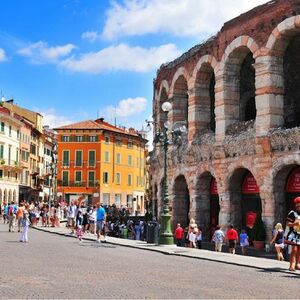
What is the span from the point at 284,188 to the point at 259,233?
2092 mm

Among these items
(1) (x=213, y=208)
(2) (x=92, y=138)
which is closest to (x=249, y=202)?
(1) (x=213, y=208)

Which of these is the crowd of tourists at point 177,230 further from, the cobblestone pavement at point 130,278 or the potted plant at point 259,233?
the cobblestone pavement at point 130,278

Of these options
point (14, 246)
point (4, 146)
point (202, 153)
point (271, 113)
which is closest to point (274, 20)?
point (271, 113)

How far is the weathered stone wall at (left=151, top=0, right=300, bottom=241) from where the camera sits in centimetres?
2164

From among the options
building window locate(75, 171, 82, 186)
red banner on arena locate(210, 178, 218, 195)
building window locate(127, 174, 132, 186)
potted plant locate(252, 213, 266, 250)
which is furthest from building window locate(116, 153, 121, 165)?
potted plant locate(252, 213, 266, 250)

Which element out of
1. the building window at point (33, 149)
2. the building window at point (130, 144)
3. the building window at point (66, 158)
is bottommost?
the building window at point (66, 158)

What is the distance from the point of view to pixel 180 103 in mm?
29922

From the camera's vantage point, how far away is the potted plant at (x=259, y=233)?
21.9 m

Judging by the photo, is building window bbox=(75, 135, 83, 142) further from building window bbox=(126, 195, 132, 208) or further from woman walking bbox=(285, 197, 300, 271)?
woman walking bbox=(285, 197, 300, 271)

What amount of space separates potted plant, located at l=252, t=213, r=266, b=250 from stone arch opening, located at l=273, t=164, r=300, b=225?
0.69 metres

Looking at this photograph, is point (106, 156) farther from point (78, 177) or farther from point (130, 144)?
point (130, 144)

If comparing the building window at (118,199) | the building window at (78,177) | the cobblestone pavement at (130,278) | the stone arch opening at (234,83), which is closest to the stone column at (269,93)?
the stone arch opening at (234,83)

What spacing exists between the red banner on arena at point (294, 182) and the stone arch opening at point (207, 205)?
5368mm

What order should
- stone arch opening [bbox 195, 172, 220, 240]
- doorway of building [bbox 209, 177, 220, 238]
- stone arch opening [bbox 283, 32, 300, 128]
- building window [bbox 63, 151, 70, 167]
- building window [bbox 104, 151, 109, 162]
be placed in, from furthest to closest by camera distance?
building window [bbox 104, 151, 109, 162], building window [bbox 63, 151, 70, 167], doorway of building [bbox 209, 177, 220, 238], stone arch opening [bbox 195, 172, 220, 240], stone arch opening [bbox 283, 32, 300, 128]
